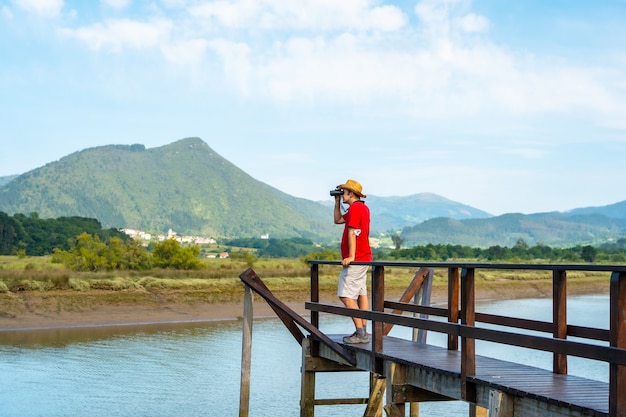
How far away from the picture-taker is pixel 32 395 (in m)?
17.4

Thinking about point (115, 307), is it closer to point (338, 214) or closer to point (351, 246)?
point (338, 214)

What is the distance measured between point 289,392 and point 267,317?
15973 mm

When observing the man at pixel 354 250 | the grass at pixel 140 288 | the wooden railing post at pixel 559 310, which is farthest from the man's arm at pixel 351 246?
the grass at pixel 140 288

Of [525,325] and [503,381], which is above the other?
[525,325]

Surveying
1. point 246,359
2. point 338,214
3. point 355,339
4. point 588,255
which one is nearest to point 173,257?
point 246,359

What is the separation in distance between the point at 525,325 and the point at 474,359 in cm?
118

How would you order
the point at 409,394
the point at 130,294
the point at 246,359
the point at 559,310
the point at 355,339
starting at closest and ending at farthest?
1. the point at 559,310
2. the point at 409,394
3. the point at 355,339
4. the point at 246,359
5. the point at 130,294

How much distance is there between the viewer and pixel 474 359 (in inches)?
327

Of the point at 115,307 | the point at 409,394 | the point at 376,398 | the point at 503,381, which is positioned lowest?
the point at 115,307

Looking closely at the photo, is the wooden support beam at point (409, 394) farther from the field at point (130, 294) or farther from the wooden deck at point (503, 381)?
the field at point (130, 294)

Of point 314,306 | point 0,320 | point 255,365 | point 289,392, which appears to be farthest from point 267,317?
point 314,306

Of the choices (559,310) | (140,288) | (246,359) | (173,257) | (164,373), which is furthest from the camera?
(173,257)

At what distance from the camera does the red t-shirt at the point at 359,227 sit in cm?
1078

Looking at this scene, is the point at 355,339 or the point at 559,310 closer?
the point at 559,310
